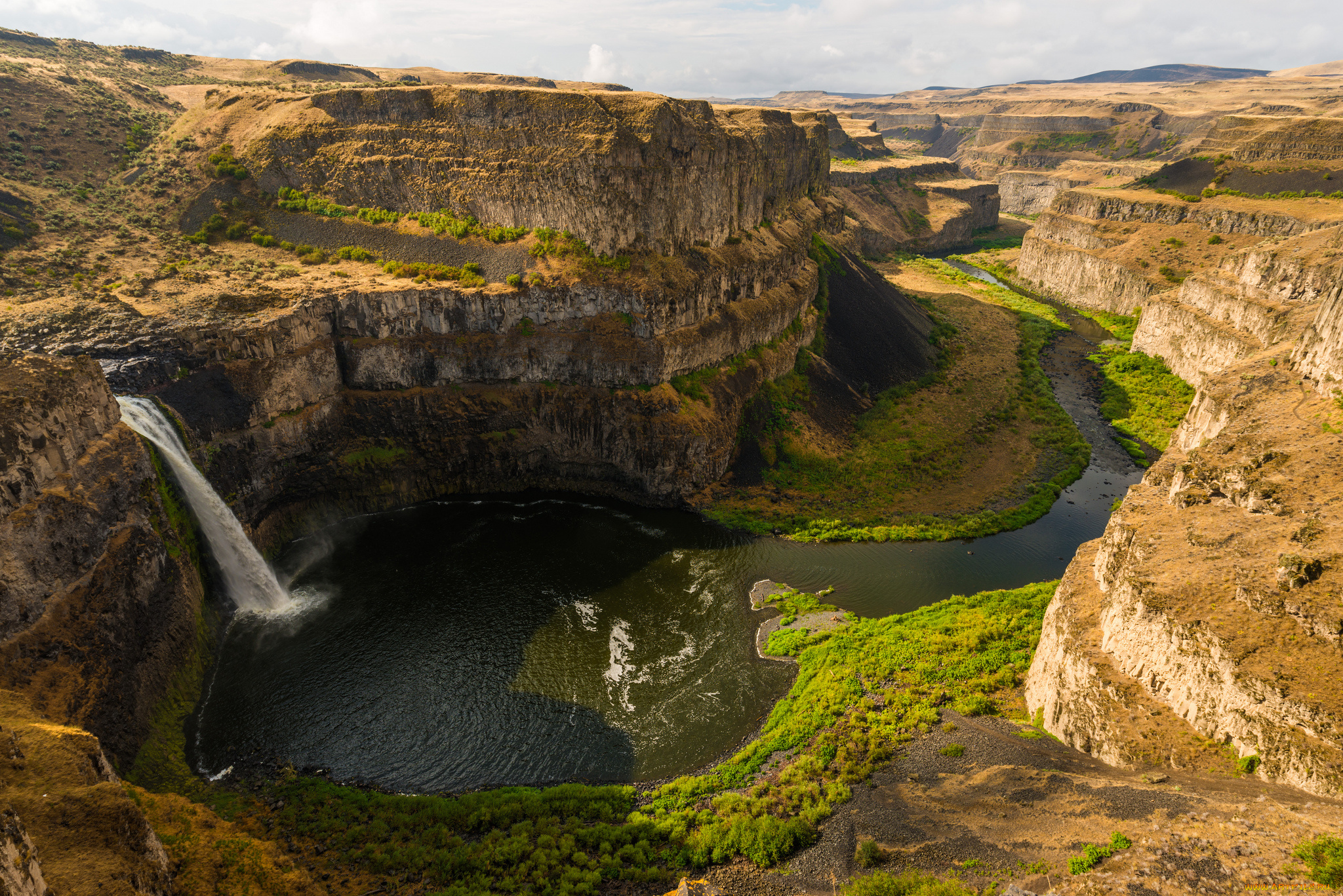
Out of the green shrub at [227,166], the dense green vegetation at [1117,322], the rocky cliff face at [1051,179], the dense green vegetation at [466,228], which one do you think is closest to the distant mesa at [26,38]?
the green shrub at [227,166]

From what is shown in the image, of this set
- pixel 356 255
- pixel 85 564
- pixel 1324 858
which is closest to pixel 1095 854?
pixel 1324 858

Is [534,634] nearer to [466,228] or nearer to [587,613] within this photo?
[587,613]

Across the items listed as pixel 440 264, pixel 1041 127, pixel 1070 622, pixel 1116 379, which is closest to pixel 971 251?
pixel 1116 379

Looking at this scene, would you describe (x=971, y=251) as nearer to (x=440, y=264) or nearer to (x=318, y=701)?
(x=440, y=264)

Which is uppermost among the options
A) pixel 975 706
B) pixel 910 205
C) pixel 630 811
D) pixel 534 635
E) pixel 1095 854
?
pixel 910 205

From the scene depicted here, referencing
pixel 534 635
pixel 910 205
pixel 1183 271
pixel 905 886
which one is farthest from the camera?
pixel 910 205

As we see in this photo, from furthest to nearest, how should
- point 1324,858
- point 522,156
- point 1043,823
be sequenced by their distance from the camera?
point 522,156, point 1043,823, point 1324,858

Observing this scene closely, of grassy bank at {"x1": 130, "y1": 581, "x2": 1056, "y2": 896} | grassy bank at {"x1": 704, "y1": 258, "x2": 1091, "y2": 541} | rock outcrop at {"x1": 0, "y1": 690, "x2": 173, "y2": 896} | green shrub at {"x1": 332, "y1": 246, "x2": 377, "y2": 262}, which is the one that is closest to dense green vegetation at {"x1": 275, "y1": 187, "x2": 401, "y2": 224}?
green shrub at {"x1": 332, "y1": 246, "x2": 377, "y2": 262}
